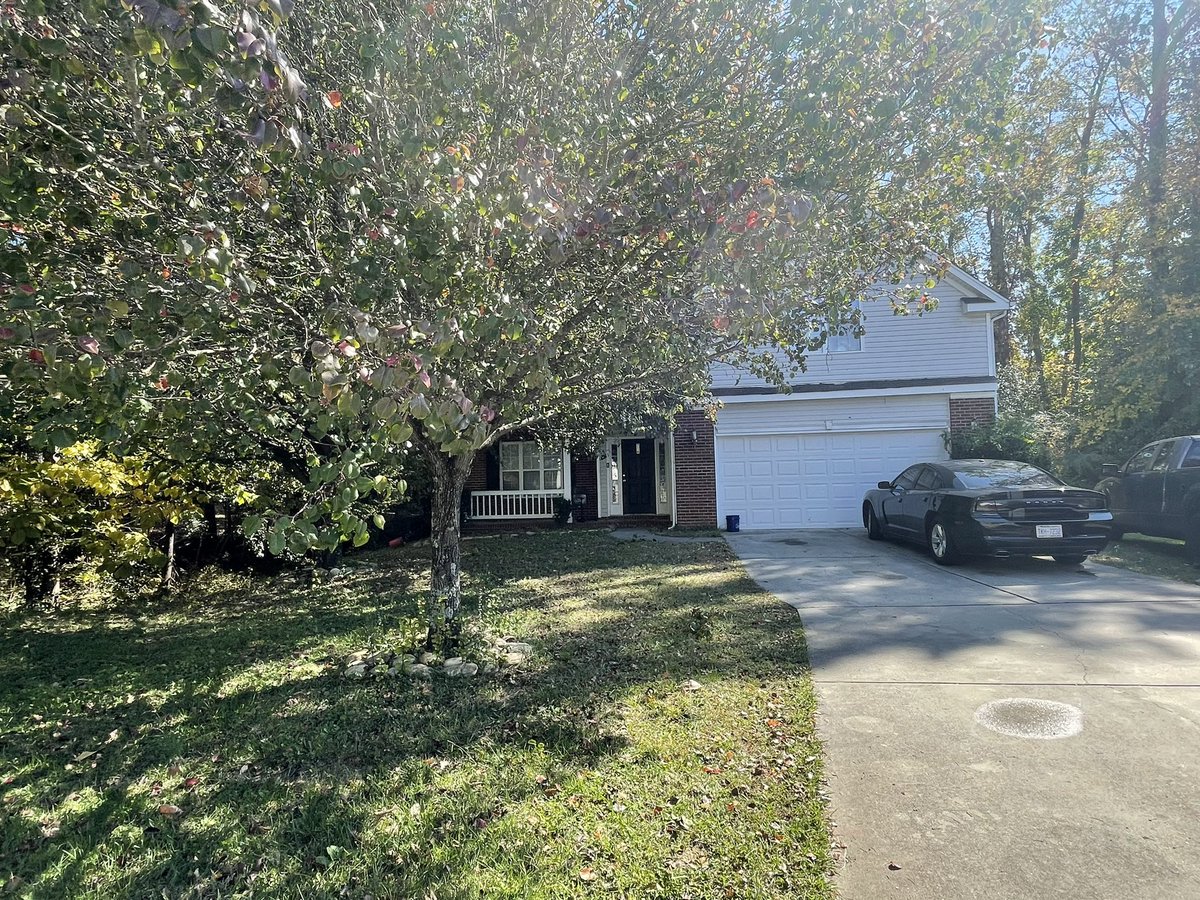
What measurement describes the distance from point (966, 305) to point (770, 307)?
1140cm

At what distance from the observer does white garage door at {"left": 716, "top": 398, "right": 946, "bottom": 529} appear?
1398 centimetres

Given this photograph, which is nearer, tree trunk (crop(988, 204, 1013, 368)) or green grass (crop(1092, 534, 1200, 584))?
green grass (crop(1092, 534, 1200, 584))

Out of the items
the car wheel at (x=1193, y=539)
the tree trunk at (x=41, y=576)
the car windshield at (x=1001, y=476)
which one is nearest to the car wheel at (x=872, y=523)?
the car windshield at (x=1001, y=476)

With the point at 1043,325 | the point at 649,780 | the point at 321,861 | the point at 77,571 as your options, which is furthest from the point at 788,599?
the point at 1043,325

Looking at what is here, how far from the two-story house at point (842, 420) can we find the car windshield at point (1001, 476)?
425 cm

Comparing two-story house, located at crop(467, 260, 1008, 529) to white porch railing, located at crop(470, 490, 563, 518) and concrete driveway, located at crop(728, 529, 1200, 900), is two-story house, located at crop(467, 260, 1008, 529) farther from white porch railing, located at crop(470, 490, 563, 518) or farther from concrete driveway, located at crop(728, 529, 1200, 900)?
concrete driveway, located at crop(728, 529, 1200, 900)

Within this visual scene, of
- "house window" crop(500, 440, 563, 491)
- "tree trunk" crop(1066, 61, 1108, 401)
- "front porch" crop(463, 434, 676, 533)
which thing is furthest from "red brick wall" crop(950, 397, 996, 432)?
"house window" crop(500, 440, 563, 491)

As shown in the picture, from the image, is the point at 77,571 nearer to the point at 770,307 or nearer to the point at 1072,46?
the point at 770,307

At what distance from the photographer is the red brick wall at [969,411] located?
44.8 ft

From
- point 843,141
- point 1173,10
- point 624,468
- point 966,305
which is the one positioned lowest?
point 624,468

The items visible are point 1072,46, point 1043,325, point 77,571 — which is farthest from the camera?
point 1043,325

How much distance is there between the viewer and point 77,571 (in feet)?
26.9

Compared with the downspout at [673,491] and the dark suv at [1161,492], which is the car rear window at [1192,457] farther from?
the downspout at [673,491]

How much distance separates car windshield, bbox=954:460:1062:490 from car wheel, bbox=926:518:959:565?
26.0 inches
